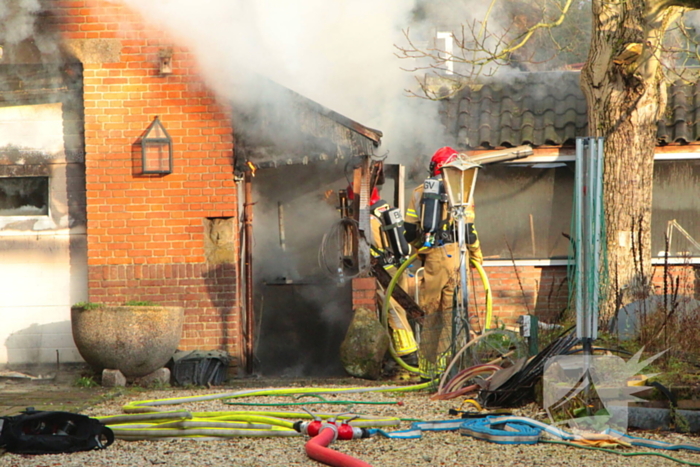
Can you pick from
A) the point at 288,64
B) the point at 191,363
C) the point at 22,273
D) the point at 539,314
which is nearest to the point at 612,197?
the point at 539,314

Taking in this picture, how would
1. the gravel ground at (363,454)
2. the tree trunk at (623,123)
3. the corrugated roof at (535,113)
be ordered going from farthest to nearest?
the corrugated roof at (535,113), the tree trunk at (623,123), the gravel ground at (363,454)

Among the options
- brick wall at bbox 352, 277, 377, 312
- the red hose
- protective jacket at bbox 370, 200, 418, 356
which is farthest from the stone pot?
the red hose

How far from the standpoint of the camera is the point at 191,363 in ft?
27.2

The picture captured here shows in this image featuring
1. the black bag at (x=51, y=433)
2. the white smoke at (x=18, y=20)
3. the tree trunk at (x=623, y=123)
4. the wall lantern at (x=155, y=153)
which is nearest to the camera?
the black bag at (x=51, y=433)

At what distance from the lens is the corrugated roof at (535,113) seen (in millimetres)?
10445

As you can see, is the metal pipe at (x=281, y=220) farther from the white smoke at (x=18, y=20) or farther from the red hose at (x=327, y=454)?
the red hose at (x=327, y=454)

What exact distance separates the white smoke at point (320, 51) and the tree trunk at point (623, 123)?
2217mm

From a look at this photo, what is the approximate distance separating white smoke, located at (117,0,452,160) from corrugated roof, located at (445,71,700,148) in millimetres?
455

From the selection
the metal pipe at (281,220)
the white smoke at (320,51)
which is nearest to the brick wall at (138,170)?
the white smoke at (320,51)

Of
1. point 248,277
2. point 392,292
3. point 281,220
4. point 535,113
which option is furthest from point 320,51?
point 392,292

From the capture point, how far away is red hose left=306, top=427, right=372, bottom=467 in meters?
4.39

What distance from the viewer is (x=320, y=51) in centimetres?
1071

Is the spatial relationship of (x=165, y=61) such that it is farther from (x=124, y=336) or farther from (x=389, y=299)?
(x=389, y=299)

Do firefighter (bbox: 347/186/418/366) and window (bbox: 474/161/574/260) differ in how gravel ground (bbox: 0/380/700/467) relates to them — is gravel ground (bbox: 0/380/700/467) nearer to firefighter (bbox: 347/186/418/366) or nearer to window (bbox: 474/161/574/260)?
firefighter (bbox: 347/186/418/366)
